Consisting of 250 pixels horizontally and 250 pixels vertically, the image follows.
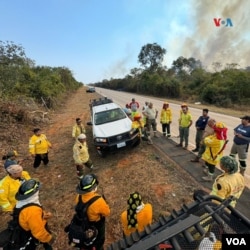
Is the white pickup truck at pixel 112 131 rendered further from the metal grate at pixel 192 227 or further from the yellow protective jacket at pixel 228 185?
the metal grate at pixel 192 227

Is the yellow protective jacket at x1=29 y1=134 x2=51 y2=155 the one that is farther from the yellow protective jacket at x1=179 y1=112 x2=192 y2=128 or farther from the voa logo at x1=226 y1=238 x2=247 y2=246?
the voa logo at x1=226 y1=238 x2=247 y2=246

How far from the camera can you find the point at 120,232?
4609 mm

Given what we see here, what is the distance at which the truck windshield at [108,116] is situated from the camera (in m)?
9.44

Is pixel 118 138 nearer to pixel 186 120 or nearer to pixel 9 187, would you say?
pixel 186 120

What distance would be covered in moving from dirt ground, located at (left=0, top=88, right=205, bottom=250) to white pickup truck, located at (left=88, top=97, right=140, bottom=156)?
0.60m

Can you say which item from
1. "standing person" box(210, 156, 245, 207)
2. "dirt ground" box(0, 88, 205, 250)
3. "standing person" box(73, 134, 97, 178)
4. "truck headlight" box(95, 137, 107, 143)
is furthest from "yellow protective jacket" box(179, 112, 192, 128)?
"standing person" box(210, 156, 245, 207)

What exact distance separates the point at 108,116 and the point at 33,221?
6.87m

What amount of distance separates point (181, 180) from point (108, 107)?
5355mm

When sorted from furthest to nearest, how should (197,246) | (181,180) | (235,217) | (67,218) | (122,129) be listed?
(122,129) < (181,180) < (67,218) < (235,217) < (197,246)

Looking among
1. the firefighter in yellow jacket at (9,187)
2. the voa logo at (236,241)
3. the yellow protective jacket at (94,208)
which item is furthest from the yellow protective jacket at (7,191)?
the voa logo at (236,241)


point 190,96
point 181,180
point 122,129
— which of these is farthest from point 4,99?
point 190,96

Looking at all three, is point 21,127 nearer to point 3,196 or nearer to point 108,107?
point 108,107

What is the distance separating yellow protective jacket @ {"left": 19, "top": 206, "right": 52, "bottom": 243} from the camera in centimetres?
305

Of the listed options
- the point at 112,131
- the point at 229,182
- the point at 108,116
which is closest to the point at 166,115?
the point at 108,116
